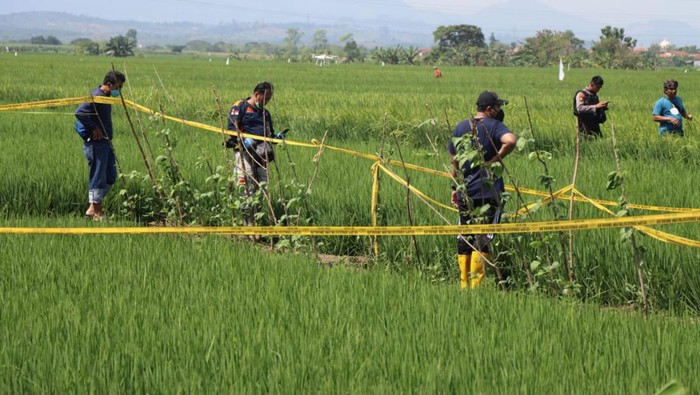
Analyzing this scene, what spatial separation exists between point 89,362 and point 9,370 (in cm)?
30

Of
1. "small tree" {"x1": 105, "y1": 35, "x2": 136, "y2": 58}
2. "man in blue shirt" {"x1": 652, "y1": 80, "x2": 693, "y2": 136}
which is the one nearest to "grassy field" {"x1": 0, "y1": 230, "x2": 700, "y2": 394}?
"man in blue shirt" {"x1": 652, "y1": 80, "x2": 693, "y2": 136}

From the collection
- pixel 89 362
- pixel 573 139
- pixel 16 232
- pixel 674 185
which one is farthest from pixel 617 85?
pixel 89 362

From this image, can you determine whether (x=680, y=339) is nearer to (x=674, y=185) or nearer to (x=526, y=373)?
(x=526, y=373)

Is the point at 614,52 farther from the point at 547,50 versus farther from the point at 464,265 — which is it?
the point at 464,265

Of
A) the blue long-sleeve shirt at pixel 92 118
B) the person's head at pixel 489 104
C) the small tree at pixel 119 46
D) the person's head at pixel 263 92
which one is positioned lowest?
the small tree at pixel 119 46

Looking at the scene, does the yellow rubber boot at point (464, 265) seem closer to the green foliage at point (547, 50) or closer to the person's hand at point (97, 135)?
the person's hand at point (97, 135)

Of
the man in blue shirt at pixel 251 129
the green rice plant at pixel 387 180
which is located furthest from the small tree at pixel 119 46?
the man in blue shirt at pixel 251 129

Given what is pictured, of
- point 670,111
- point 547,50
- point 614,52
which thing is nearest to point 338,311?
point 670,111

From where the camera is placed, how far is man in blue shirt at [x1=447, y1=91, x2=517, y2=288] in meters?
5.60

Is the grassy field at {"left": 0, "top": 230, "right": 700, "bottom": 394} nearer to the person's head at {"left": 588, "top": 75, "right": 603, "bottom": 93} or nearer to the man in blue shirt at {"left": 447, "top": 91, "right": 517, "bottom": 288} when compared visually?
the man in blue shirt at {"left": 447, "top": 91, "right": 517, "bottom": 288}

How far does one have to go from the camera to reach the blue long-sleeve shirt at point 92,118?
841 centimetres

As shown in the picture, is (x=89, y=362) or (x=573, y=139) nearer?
(x=89, y=362)

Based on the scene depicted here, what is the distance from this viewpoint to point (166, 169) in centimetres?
772

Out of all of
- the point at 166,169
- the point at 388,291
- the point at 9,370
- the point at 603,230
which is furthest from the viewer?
the point at 166,169
